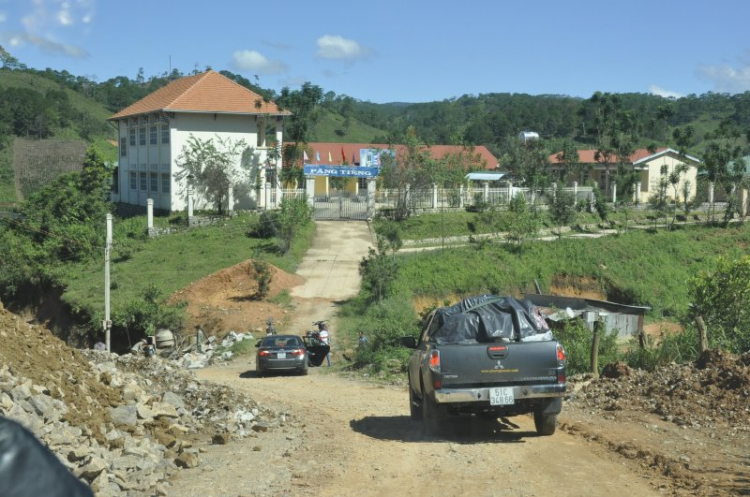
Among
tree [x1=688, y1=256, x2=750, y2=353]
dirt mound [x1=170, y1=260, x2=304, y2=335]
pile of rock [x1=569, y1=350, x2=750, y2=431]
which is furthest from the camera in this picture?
dirt mound [x1=170, y1=260, x2=304, y2=335]

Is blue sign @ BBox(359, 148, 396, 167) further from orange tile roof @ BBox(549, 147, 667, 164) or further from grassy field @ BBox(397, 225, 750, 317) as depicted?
orange tile roof @ BBox(549, 147, 667, 164)

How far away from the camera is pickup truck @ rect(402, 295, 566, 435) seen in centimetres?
1143

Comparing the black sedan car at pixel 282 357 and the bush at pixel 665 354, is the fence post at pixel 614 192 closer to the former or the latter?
the black sedan car at pixel 282 357

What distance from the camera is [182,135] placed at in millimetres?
51500

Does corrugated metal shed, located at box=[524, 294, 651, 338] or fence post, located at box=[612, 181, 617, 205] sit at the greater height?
fence post, located at box=[612, 181, 617, 205]

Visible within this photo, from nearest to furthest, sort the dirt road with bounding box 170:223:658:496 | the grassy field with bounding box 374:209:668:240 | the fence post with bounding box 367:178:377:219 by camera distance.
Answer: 1. the dirt road with bounding box 170:223:658:496
2. the grassy field with bounding box 374:209:668:240
3. the fence post with bounding box 367:178:377:219

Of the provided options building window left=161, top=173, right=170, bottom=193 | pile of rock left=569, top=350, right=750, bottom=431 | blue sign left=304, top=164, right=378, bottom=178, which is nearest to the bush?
pile of rock left=569, top=350, right=750, bottom=431

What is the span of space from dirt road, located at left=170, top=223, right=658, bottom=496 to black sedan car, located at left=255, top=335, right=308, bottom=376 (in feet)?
23.1

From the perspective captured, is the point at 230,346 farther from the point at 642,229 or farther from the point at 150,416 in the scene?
the point at 642,229

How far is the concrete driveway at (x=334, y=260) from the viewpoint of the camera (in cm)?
3609

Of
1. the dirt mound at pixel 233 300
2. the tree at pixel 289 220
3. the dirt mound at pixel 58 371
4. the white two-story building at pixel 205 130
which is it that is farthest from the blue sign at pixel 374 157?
the dirt mound at pixel 58 371

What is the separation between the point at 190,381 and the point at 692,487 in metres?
10.1

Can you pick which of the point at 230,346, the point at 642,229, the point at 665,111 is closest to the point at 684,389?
the point at 230,346

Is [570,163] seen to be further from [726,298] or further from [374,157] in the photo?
[726,298]
